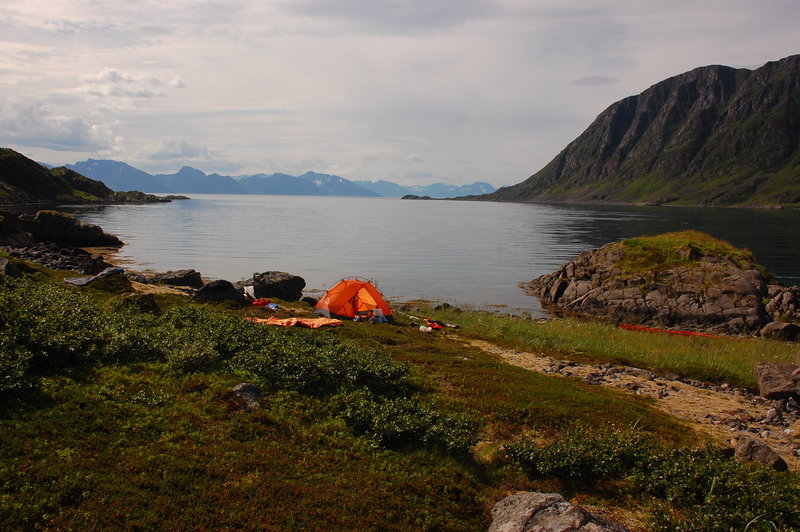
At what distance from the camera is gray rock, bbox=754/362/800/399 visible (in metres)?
19.0

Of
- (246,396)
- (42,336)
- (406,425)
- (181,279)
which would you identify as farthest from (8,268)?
(406,425)

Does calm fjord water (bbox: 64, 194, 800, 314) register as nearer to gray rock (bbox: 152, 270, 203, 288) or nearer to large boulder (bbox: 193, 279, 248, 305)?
gray rock (bbox: 152, 270, 203, 288)

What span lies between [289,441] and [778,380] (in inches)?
767

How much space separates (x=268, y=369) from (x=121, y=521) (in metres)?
6.33

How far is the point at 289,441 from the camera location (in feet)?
33.9

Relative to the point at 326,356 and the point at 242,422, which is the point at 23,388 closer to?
the point at 242,422

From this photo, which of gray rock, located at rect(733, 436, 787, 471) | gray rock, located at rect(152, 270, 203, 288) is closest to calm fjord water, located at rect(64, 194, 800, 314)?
gray rock, located at rect(152, 270, 203, 288)

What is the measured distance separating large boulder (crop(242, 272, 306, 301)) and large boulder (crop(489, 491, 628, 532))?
27.8 m

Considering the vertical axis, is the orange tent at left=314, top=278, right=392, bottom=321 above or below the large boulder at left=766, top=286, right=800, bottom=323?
above

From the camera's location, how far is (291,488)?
8641 mm

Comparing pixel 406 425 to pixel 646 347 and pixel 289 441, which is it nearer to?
pixel 289 441

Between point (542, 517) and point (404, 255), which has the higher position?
point (542, 517)

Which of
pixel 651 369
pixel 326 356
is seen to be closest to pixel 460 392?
pixel 326 356

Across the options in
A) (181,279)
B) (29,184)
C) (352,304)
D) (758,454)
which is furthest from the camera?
(29,184)
